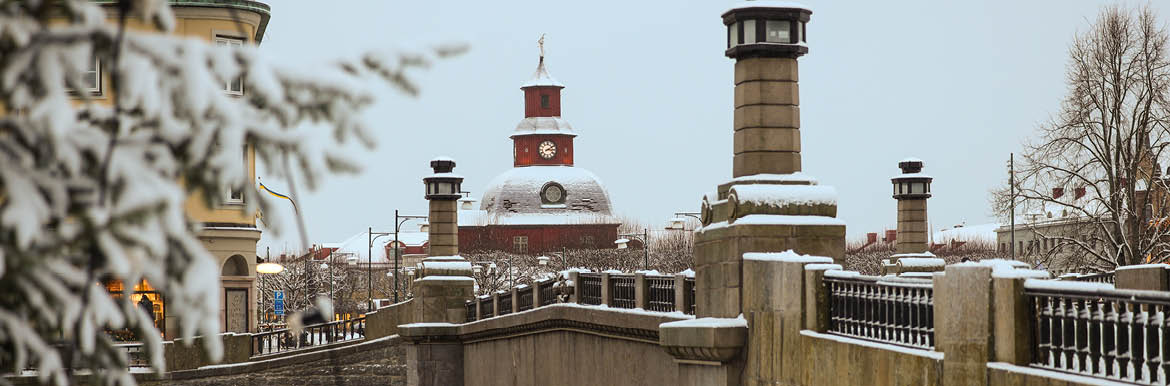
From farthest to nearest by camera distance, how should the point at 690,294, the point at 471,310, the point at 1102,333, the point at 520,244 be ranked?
1. the point at 520,244
2. the point at 471,310
3. the point at 690,294
4. the point at 1102,333

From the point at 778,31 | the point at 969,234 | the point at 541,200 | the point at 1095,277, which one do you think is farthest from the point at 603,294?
the point at 969,234

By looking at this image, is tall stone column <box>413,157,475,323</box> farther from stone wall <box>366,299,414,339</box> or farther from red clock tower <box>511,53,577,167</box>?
red clock tower <box>511,53,577,167</box>

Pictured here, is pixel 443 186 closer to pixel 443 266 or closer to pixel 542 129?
pixel 443 266

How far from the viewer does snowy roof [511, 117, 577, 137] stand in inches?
5285

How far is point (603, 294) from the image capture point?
24.6 meters

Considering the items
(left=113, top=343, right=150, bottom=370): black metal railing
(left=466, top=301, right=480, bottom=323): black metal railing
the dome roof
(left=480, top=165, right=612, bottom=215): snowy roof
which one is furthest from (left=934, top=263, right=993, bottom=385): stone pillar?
(left=480, top=165, right=612, bottom=215): snowy roof

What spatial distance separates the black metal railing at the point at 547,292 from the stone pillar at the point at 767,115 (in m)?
10.4

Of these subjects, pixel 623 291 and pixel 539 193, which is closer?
pixel 623 291

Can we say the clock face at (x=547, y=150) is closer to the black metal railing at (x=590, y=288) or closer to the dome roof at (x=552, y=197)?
the dome roof at (x=552, y=197)

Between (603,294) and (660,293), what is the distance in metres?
2.65

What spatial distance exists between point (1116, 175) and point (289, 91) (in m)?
36.9

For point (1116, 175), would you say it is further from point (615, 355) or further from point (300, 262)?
point (300, 262)

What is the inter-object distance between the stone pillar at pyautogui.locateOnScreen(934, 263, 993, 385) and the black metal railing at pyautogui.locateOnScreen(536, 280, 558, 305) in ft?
51.7

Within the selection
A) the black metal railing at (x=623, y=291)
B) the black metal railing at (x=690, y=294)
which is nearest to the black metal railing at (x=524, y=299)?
the black metal railing at (x=623, y=291)
